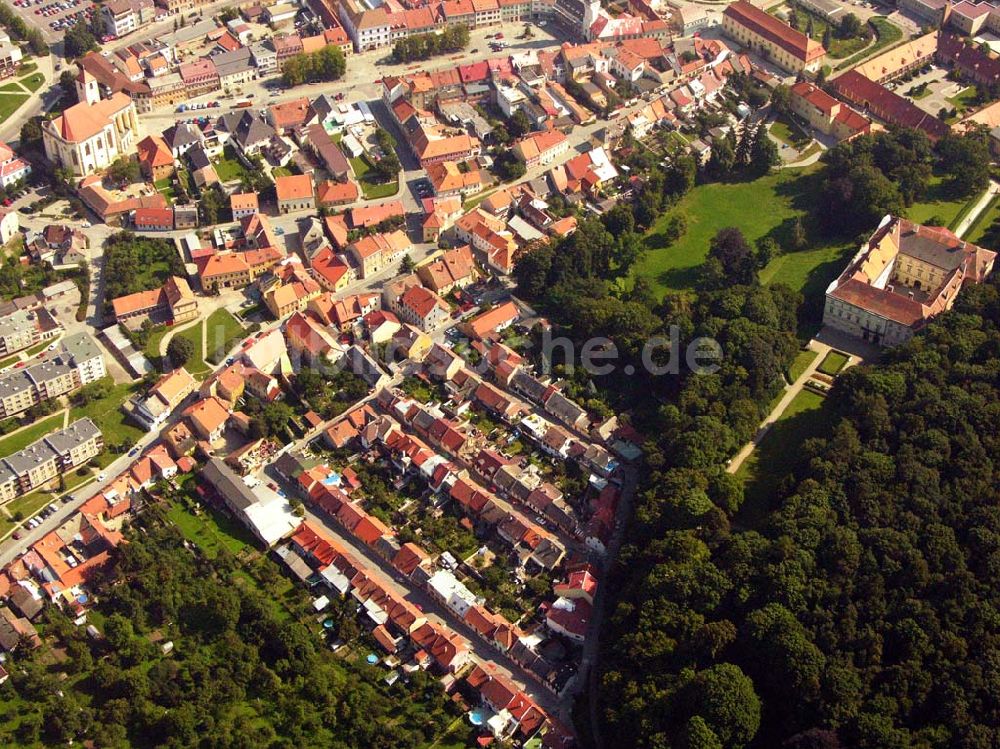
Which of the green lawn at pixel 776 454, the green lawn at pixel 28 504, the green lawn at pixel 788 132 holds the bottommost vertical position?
the green lawn at pixel 28 504

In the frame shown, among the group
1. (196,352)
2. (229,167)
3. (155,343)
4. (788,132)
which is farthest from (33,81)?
(788,132)

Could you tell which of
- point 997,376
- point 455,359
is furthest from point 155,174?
point 997,376

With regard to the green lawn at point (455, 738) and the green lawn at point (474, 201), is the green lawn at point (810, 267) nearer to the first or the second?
the green lawn at point (474, 201)

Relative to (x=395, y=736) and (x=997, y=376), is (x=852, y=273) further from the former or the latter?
(x=395, y=736)

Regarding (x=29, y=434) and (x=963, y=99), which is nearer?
(x=29, y=434)

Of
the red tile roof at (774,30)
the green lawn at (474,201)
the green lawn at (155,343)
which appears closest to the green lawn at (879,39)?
the red tile roof at (774,30)

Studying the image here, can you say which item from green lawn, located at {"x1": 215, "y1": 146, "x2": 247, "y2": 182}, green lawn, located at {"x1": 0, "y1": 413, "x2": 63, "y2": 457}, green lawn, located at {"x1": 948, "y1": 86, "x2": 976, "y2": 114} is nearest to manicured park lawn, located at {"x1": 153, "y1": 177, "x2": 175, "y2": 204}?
green lawn, located at {"x1": 215, "y1": 146, "x2": 247, "y2": 182}

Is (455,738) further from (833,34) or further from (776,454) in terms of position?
(833,34)
